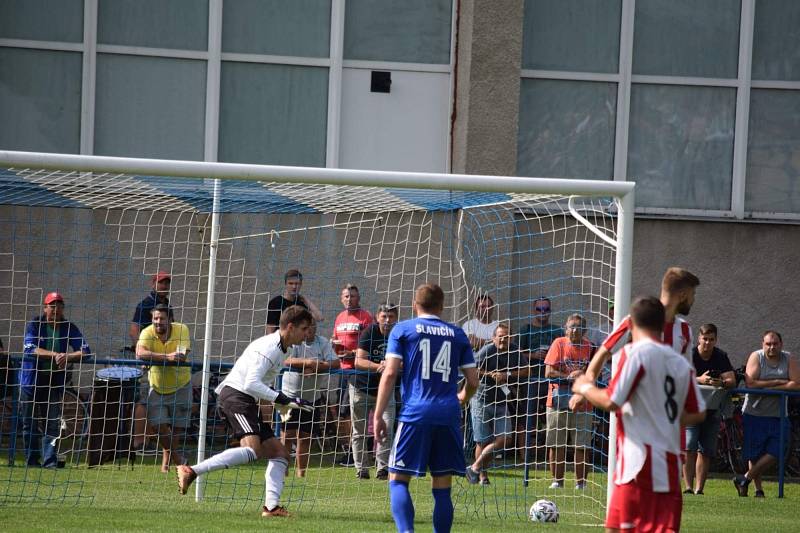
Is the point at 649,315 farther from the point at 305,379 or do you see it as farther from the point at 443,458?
the point at 305,379

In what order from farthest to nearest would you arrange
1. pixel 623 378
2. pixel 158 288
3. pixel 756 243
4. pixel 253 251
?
pixel 756 243 → pixel 253 251 → pixel 158 288 → pixel 623 378

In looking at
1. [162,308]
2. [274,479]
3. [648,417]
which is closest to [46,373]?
[162,308]

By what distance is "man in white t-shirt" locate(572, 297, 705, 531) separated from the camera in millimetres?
5539

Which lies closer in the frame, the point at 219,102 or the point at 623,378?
the point at 623,378

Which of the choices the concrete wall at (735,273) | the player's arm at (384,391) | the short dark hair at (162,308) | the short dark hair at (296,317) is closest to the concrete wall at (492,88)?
the concrete wall at (735,273)

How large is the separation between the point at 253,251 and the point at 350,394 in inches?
111

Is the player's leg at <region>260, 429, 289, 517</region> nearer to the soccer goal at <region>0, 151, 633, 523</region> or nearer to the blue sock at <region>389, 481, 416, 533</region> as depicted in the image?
the soccer goal at <region>0, 151, 633, 523</region>

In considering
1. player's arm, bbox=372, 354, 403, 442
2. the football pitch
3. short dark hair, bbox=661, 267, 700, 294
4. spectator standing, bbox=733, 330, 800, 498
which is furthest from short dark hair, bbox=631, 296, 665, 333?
spectator standing, bbox=733, 330, 800, 498

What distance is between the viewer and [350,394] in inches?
456

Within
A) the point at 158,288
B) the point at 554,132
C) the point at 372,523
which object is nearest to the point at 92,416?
the point at 158,288

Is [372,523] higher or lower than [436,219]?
lower

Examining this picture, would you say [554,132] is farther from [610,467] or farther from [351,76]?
[610,467]

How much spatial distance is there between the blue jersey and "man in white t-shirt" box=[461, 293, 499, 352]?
3.96 metres

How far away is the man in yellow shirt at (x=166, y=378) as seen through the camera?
11.0m
